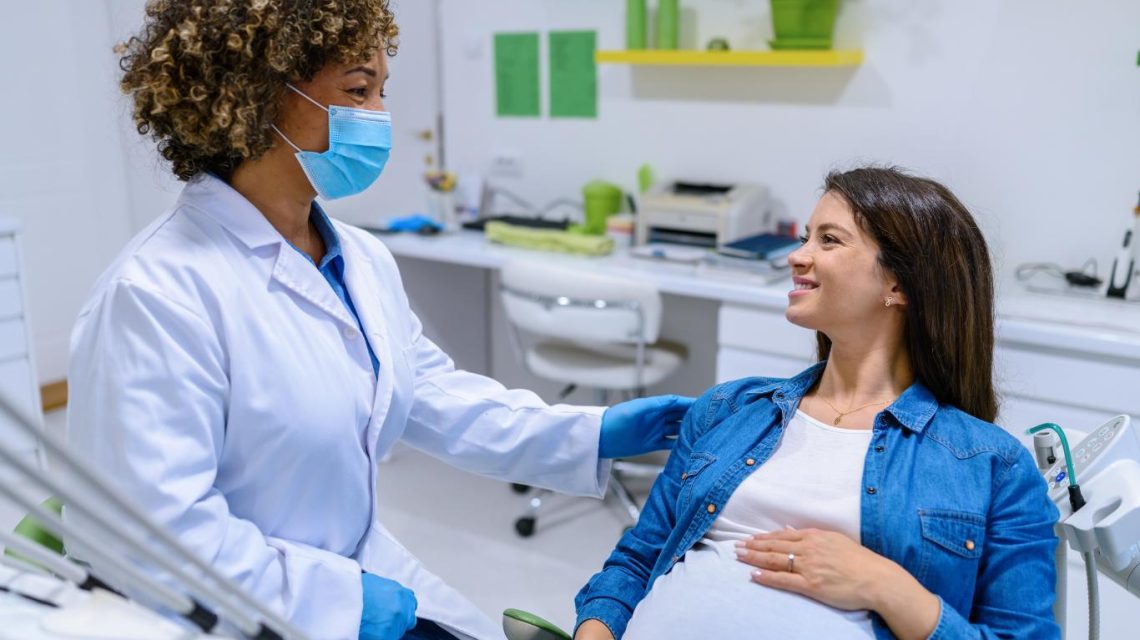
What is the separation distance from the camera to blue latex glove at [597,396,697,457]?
146 centimetres

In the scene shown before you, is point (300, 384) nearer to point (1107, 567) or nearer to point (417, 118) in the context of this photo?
point (1107, 567)

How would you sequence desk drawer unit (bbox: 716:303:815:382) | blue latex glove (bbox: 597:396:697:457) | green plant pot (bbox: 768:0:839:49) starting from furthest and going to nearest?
green plant pot (bbox: 768:0:839:49), desk drawer unit (bbox: 716:303:815:382), blue latex glove (bbox: 597:396:697:457)

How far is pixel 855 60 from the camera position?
8.74 ft

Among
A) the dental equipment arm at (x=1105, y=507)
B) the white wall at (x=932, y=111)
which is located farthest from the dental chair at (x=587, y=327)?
the dental equipment arm at (x=1105, y=507)

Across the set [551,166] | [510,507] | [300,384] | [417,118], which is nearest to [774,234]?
[551,166]

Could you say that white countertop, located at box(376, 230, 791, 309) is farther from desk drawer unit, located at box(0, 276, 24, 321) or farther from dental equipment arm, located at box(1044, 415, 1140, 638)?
dental equipment arm, located at box(1044, 415, 1140, 638)

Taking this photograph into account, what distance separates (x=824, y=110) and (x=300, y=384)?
6.90ft

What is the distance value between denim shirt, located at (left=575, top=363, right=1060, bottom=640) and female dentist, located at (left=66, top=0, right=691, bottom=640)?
275 mm

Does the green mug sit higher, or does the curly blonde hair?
the curly blonde hair

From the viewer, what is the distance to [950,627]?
1051 millimetres

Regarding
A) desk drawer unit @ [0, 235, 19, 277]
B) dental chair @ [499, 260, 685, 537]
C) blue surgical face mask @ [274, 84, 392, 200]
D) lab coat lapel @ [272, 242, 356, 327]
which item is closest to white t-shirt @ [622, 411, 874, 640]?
lab coat lapel @ [272, 242, 356, 327]

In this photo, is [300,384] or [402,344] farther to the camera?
[402,344]

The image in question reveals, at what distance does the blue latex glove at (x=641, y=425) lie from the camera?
146 cm

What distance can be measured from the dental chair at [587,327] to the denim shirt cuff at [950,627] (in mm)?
1500
